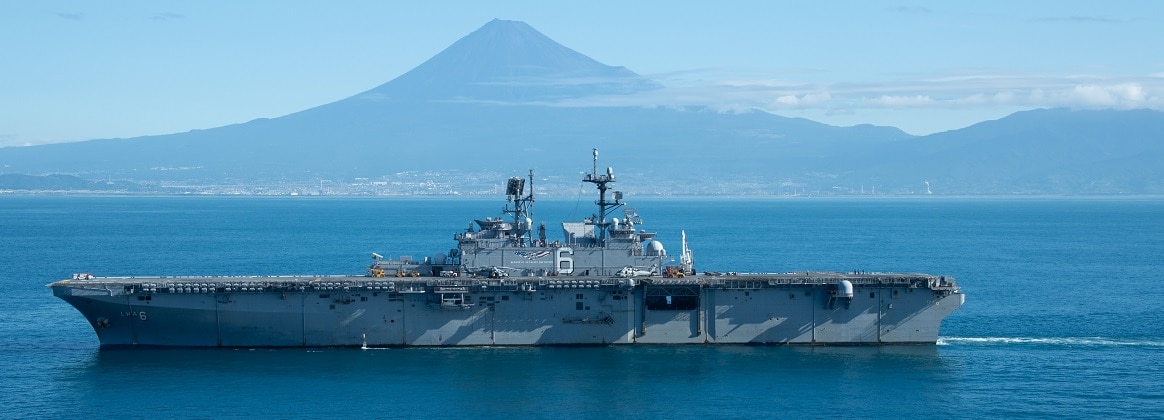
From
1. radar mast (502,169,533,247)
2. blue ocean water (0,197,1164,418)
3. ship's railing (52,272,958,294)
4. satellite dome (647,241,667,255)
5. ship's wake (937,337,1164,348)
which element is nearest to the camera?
blue ocean water (0,197,1164,418)

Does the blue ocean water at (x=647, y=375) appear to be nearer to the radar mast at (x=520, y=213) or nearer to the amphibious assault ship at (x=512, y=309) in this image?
the amphibious assault ship at (x=512, y=309)

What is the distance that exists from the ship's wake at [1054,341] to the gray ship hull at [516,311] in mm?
2858

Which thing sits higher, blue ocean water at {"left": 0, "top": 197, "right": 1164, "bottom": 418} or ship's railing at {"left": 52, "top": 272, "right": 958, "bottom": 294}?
ship's railing at {"left": 52, "top": 272, "right": 958, "bottom": 294}

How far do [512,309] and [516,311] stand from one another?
6.9 inches

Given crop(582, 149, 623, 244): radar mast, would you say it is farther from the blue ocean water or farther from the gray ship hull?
the blue ocean water

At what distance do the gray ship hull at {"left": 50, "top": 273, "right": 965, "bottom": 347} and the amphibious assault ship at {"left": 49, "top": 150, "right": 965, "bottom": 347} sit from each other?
0.04m

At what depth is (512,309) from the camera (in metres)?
50.6

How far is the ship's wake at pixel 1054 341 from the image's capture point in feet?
173

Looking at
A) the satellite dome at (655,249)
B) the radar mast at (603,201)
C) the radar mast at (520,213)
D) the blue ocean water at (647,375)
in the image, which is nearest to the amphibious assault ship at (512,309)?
the blue ocean water at (647,375)

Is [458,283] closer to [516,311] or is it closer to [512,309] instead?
[512,309]

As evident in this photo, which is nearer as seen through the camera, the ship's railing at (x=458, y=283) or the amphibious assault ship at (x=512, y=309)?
the ship's railing at (x=458, y=283)

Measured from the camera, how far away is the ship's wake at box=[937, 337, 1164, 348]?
5272 centimetres

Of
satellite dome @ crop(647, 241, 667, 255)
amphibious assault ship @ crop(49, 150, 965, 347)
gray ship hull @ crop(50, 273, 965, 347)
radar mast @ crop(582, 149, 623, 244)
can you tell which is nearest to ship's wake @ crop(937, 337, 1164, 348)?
amphibious assault ship @ crop(49, 150, 965, 347)

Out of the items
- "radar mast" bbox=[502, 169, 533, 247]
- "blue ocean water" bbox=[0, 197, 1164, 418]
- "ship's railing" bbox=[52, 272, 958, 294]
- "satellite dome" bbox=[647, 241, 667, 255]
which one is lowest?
"blue ocean water" bbox=[0, 197, 1164, 418]
